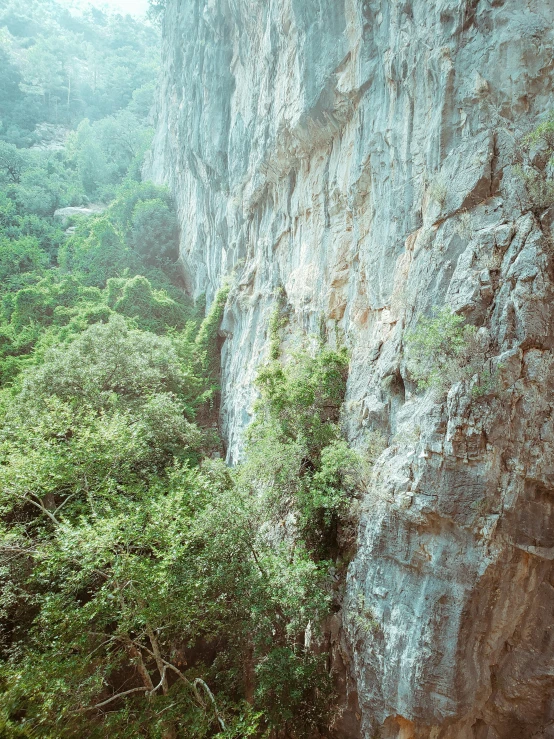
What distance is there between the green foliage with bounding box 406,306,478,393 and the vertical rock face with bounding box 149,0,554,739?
0.29 meters

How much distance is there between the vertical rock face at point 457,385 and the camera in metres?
7.34

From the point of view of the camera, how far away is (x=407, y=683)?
755 cm

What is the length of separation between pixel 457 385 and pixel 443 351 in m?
0.66

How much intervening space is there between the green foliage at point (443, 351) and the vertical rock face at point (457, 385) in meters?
0.29

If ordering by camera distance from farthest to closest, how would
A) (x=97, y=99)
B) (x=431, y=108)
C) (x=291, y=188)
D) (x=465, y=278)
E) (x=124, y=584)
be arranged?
(x=97, y=99), (x=291, y=188), (x=431, y=108), (x=124, y=584), (x=465, y=278)

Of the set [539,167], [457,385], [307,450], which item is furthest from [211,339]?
[539,167]

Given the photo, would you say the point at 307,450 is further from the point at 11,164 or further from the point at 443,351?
the point at 11,164

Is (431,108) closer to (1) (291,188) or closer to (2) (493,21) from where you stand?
(2) (493,21)

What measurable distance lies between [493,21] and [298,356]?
8.36 metres

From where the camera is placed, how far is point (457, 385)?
7648 millimetres

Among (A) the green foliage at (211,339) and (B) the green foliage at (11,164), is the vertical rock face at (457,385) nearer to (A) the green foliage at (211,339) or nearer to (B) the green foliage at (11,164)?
(A) the green foliage at (211,339)

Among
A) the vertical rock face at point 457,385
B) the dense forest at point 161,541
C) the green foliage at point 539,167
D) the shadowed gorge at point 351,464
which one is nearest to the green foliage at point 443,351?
the shadowed gorge at point 351,464

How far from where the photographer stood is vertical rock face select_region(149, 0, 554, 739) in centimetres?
734

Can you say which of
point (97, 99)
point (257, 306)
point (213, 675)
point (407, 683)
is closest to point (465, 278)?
point (407, 683)
